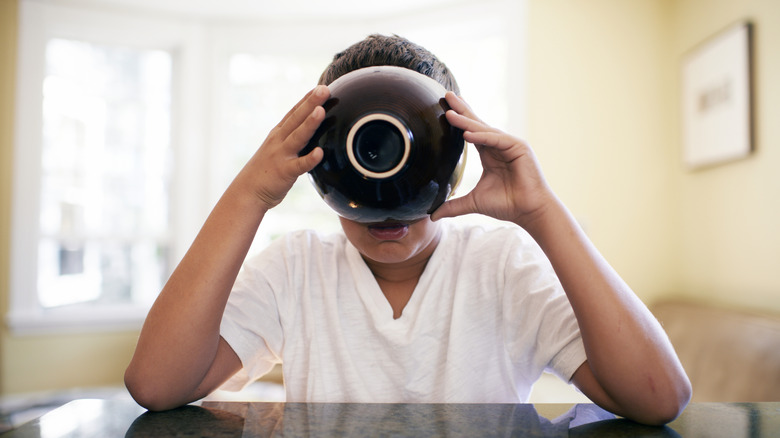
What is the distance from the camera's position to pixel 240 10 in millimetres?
3303

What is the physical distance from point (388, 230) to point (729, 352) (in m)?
1.89

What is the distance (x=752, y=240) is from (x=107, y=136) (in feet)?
11.9

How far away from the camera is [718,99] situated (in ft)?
8.13

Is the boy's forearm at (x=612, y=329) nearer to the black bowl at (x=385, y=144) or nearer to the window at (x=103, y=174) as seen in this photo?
the black bowl at (x=385, y=144)

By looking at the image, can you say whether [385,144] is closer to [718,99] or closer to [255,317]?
[255,317]

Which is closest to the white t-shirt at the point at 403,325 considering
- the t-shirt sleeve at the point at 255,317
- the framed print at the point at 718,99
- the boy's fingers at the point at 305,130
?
the t-shirt sleeve at the point at 255,317

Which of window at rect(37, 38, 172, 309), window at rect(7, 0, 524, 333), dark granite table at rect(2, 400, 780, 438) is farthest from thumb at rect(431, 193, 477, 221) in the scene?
A: window at rect(37, 38, 172, 309)

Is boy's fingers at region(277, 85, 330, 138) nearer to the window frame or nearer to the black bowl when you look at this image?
Result: the black bowl

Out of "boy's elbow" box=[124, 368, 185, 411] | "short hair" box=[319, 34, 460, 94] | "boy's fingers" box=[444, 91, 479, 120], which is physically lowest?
"boy's elbow" box=[124, 368, 185, 411]

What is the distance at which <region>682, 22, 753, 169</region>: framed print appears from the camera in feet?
7.48

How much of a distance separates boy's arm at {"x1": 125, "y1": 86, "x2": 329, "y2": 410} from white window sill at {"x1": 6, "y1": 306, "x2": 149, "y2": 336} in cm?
281

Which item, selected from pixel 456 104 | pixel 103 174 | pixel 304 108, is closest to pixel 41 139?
pixel 103 174

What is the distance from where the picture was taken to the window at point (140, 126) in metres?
3.13

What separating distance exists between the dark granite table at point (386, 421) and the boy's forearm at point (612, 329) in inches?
4.0
